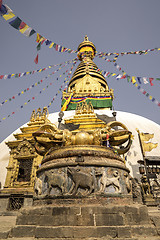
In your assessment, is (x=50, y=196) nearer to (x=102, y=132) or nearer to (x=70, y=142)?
(x=70, y=142)

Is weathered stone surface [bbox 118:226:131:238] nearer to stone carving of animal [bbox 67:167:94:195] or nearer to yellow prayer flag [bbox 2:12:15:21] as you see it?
stone carving of animal [bbox 67:167:94:195]

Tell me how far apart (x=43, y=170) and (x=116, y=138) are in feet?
7.32

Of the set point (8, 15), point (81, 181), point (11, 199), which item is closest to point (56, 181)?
point (81, 181)

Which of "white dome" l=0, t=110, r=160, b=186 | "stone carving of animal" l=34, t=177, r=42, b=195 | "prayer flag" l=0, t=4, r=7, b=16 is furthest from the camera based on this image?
"white dome" l=0, t=110, r=160, b=186

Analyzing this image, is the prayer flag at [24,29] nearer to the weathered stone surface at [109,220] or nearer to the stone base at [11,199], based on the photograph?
the weathered stone surface at [109,220]

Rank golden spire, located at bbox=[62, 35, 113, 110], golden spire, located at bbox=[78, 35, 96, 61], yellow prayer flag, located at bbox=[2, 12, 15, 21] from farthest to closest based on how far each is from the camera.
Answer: golden spire, located at bbox=[78, 35, 96, 61], golden spire, located at bbox=[62, 35, 113, 110], yellow prayer flag, located at bbox=[2, 12, 15, 21]

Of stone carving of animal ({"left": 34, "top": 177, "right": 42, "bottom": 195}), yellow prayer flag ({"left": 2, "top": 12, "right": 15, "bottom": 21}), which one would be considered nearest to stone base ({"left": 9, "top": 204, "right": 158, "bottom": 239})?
stone carving of animal ({"left": 34, "top": 177, "right": 42, "bottom": 195})

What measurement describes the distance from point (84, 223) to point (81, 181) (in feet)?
2.34

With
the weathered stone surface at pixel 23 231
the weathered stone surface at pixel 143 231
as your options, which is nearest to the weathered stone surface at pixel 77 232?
the weathered stone surface at pixel 23 231

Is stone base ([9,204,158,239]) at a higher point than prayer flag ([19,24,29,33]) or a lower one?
lower

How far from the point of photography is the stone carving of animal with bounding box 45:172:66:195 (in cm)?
330

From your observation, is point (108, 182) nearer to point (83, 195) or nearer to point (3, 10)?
point (83, 195)

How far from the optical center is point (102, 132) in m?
4.47

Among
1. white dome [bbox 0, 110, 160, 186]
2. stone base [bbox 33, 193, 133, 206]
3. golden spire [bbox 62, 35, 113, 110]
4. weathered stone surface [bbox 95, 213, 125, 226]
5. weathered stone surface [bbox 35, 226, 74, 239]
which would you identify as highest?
golden spire [bbox 62, 35, 113, 110]
